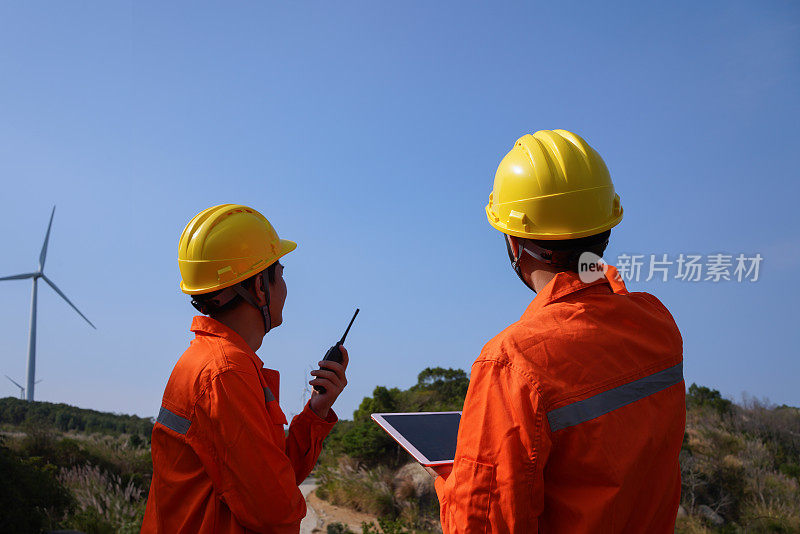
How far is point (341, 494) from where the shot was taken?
1307 centimetres

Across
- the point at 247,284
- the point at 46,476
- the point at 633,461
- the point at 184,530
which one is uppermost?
the point at 247,284

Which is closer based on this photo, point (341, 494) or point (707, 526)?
point (707, 526)

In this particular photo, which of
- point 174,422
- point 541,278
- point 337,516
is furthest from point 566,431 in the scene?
point 337,516

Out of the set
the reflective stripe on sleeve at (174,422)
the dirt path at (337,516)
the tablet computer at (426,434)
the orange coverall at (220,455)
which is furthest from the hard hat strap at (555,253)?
the dirt path at (337,516)

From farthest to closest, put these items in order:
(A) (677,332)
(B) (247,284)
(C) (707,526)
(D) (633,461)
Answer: (C) (707,526) < (B) (247,284) < (A) (677,332) < (D) (633,461)

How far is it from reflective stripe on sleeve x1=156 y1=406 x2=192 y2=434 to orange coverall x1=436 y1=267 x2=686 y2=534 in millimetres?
1308

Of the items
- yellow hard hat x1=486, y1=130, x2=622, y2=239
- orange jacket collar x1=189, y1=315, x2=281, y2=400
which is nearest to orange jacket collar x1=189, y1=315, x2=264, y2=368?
orange jacket collar x1=189, y1=315, x2=281, y2=400

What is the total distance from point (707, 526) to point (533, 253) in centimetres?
1052

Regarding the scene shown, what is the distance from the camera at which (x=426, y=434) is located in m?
2.82

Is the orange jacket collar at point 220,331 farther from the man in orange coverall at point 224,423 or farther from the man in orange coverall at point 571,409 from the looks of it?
the man in orange coverall at point 571,409

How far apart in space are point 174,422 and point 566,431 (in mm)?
1829

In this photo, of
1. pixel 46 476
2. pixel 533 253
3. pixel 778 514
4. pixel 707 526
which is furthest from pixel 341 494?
pixel 533 253

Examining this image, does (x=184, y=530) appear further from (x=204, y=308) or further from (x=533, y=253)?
(x=533, y=253)

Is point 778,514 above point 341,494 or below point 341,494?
above
